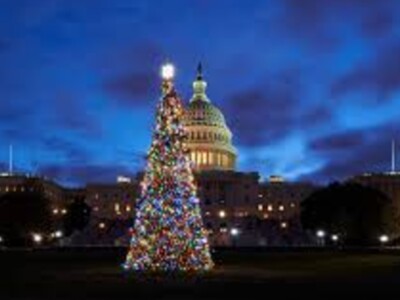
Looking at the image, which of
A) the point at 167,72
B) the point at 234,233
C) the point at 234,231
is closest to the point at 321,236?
the point at 234,233

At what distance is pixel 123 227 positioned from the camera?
196 meters

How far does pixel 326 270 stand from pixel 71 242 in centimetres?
11821

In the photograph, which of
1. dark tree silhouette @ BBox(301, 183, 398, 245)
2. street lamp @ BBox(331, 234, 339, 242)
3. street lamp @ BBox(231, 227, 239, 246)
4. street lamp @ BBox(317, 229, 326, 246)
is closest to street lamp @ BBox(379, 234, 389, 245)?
dark tree silhouette @ BBox(301, 183, 398, 245)

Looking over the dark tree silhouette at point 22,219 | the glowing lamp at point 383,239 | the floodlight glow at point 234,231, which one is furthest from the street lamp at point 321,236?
the dark tree silhouette at point 22,219

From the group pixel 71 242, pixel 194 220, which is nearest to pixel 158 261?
pixel 194 220

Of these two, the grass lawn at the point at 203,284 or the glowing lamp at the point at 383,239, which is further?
the glowing lamp at the point at 383,239

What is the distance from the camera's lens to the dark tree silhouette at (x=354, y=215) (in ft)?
462

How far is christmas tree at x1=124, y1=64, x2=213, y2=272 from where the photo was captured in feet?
183

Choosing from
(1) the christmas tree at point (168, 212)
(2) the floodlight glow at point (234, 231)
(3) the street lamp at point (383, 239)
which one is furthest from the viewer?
(2) the floodlight glow at point (234, 231)

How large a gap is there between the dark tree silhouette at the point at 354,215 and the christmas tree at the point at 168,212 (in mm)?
84421

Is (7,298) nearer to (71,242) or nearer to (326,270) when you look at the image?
(326,270)

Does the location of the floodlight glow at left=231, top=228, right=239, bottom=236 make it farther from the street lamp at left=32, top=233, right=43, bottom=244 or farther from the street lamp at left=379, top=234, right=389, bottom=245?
the street lamp at left=32, top=233, right=43, bottom=244

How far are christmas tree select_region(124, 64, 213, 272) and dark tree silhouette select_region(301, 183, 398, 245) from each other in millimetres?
84421

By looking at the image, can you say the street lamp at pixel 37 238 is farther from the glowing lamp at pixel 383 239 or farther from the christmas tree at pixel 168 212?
the christmas tree at pixel 168 212
